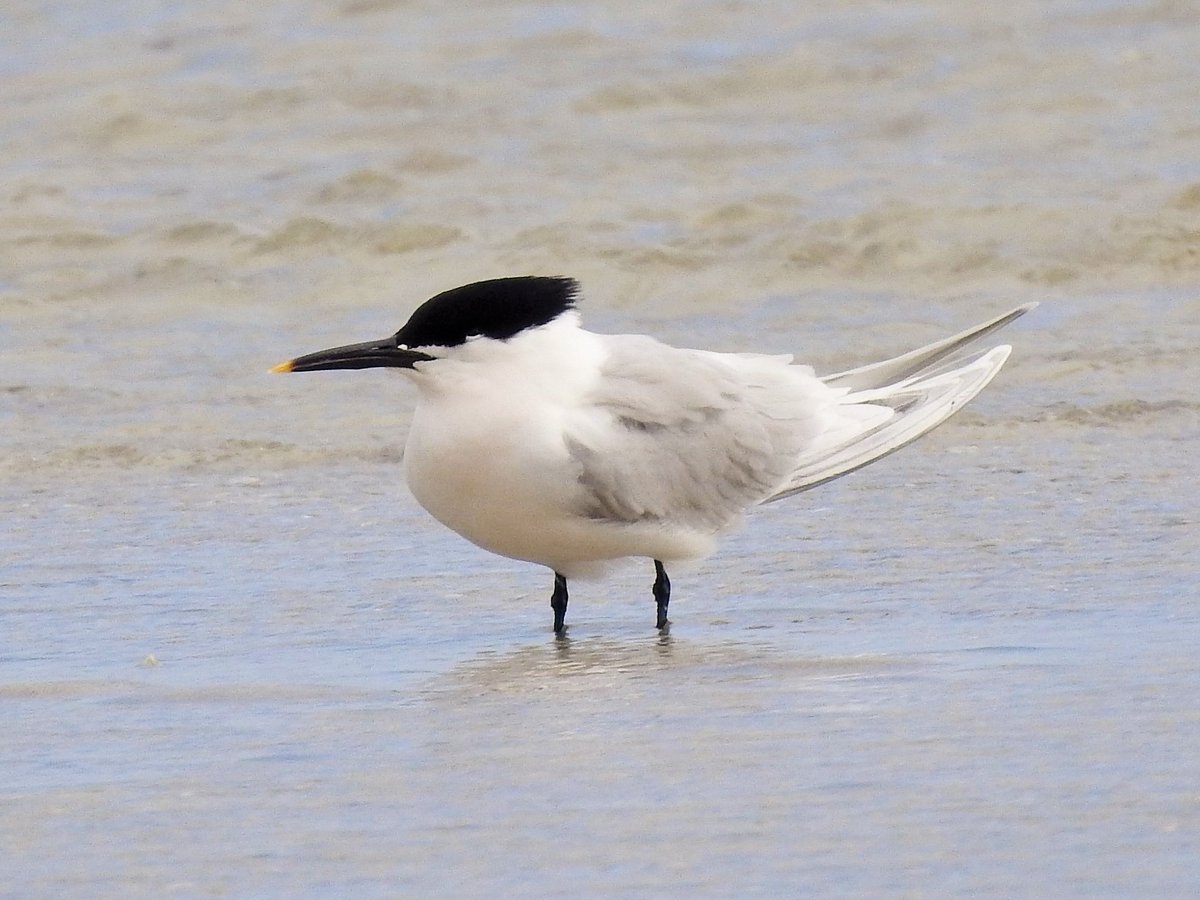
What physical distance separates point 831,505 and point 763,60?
22.1 feet

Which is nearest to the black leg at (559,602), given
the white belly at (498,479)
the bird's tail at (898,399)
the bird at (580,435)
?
the bird at (580,435)

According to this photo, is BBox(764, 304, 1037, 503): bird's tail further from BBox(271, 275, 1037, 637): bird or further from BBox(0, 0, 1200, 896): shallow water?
BBox(0, 0, 1200, 896): shallow water

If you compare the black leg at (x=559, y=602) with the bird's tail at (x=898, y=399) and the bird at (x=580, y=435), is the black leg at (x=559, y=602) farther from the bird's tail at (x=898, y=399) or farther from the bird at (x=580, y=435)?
the bird's tail at (x=898, y=399)

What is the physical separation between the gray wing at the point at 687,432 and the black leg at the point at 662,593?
0.38ft

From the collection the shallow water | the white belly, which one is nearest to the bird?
the white belly

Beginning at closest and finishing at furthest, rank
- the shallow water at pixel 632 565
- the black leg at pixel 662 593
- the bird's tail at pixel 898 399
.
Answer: the shallow water at pixel 632 565, the black leg at pixel 662 593, the bird's tail at pixel 898 399

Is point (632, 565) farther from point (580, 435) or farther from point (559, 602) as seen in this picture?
point (580, 435)

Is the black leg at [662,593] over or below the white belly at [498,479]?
below

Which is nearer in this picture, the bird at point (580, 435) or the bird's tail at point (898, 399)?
the bird at point (580, 435)

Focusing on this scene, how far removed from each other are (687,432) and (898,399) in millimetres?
656

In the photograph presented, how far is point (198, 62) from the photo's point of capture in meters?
12.5

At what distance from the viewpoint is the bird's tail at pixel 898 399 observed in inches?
206

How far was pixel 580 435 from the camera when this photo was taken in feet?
15.1

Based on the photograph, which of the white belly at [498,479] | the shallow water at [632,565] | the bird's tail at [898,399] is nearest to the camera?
the shallow water at [632,565]
